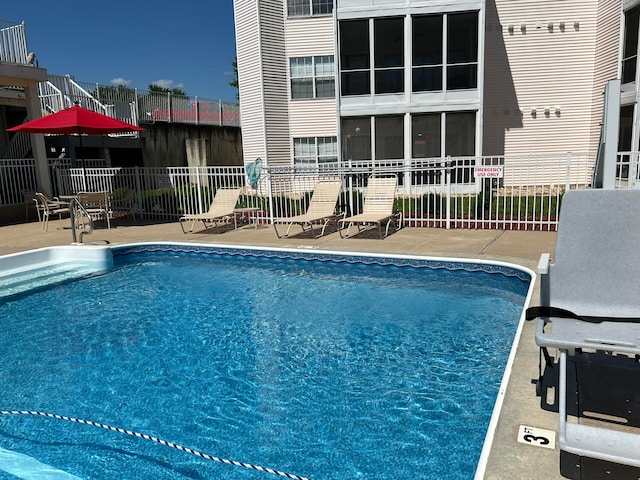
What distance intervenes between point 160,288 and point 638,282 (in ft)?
20.8

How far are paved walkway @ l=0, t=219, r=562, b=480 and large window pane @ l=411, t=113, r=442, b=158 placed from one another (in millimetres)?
6593

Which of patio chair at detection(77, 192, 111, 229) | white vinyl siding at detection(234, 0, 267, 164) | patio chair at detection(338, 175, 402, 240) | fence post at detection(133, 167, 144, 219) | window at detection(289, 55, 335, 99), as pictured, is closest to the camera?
patio chair at detection(338, 175, 402, 240)

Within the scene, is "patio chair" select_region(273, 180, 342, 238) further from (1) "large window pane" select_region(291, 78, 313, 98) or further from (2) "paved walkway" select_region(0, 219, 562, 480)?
(1) "large window pane" select_region(291, 78, 313, 98)

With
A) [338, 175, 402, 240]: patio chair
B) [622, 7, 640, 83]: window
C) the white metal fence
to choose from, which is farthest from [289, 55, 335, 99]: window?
[622, 7, 640, 83]: window

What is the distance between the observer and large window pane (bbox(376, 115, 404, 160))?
15927 millimetres

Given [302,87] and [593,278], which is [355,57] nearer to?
[302,87]

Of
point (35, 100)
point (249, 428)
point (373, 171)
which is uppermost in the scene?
point (35, 100)

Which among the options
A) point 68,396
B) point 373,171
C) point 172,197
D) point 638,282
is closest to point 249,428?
point 68,396

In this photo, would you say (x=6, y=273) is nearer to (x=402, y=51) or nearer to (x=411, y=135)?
(x=411, y=135)

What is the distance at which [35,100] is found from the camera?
1370cm

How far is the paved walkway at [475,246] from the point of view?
2387 millimetres

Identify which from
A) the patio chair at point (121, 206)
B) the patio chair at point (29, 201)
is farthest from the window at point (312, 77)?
the patio chair at point (29, 201)

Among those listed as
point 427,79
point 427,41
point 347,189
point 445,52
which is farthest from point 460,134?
point 347,189

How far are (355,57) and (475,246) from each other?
10.6 m
